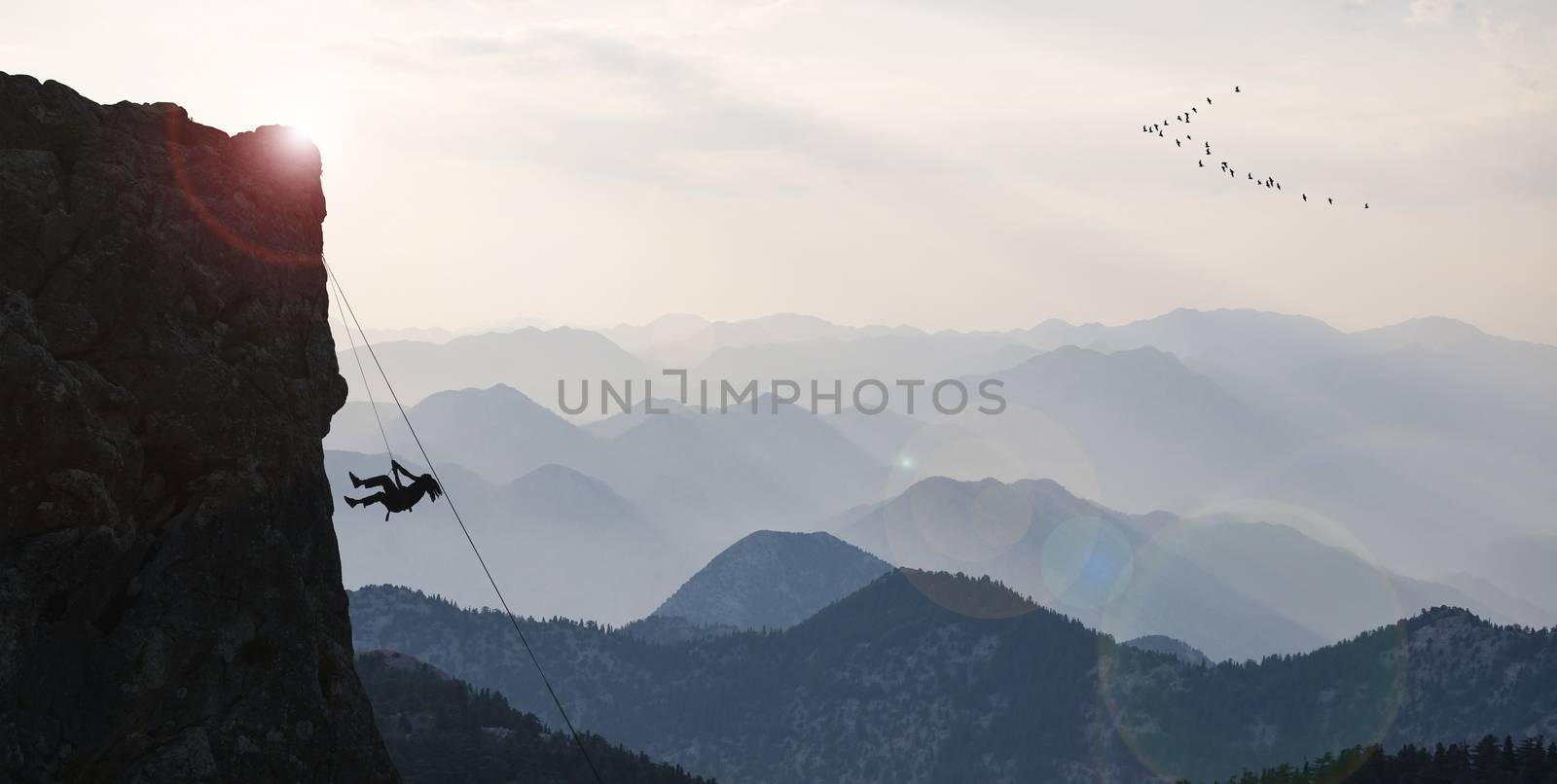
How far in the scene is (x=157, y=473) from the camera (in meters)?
46.5

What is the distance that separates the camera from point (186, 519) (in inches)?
1813

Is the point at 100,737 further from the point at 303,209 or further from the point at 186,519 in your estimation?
the point at 303,209

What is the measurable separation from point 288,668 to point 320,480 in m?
7.78

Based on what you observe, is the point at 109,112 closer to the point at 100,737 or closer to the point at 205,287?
the point at 205,287

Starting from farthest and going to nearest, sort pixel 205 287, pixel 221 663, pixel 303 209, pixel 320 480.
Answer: pixel 303 209, pixel 320 480, pixel 205 287, pixel 221 663

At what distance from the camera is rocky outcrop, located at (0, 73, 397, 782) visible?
42062 mm

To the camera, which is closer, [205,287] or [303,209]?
[205,287]

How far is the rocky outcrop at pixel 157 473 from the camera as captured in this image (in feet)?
138

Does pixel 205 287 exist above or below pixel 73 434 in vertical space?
above

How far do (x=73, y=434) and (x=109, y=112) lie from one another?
44.9 ft

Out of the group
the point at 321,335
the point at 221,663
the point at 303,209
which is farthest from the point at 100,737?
the point at 303,209

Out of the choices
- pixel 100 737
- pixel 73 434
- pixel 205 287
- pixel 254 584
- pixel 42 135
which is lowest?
pixel 100 737

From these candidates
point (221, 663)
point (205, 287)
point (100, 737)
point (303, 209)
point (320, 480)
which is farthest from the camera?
point (303, 209)

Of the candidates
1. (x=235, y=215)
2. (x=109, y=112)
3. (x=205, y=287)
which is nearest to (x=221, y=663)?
(x=205, y=287)
